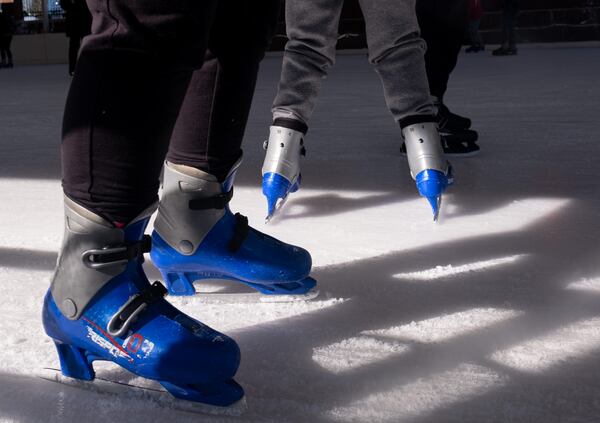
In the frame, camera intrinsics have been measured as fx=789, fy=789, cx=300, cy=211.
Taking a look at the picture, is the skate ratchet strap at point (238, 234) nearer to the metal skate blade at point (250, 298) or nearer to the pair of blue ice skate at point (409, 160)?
the metal skate blade at point (250, 298)

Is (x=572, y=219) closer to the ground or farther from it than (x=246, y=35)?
closer to the ground

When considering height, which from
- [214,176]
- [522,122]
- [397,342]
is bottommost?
[522,122]

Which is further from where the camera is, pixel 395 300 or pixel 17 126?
pixel 17 126

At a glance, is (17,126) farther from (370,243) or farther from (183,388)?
(183,388)

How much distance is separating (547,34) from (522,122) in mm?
7988

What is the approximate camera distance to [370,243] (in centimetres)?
132

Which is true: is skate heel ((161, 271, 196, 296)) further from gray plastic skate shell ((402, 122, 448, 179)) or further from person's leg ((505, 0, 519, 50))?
person's leg ((505, 0, 519, 50))

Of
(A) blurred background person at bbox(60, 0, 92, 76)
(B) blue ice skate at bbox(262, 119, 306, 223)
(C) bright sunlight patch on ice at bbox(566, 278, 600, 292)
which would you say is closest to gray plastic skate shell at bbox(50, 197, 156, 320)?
(C) bright sunlight patch on ice at bbox(566, 278, 600, 292)

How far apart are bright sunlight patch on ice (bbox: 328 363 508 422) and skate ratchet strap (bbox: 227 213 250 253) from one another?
1.04 feet

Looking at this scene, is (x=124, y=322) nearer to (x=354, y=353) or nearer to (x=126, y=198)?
(x=126, y=198)

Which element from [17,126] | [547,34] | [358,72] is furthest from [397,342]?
[547,34]

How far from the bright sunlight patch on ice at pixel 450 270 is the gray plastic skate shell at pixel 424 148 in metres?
0.29

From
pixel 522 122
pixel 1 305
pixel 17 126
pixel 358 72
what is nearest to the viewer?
pixel 1 305

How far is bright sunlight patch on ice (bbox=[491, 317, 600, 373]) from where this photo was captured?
804mm
